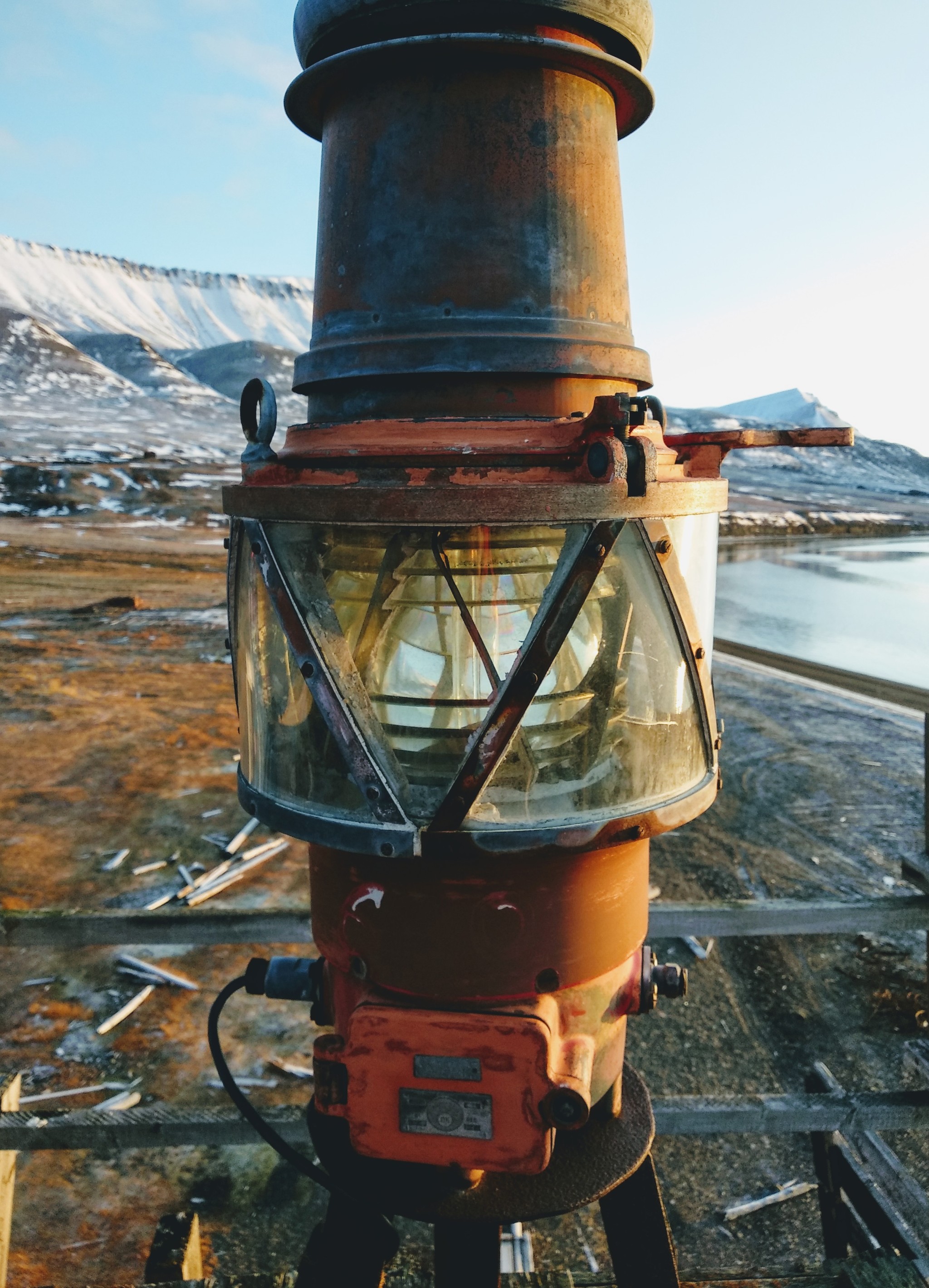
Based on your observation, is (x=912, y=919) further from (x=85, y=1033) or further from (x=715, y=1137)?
(x=85, y=1033)

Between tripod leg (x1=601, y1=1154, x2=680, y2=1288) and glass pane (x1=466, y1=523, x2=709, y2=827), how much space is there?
3.30 ft

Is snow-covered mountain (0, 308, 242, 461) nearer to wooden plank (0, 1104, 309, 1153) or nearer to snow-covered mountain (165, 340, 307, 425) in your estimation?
snow-covered mountain (165, 340, 307, 425)

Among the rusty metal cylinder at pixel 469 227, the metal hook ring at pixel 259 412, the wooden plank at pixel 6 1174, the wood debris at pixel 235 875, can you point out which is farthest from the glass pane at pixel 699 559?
the wood debris at pixel 235 875

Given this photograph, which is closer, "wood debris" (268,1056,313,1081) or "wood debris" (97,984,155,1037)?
"wood debris" (268,1056,313,1081)

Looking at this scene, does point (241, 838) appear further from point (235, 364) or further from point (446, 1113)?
point (235, 364)

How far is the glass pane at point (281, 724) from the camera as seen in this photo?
1659 mm

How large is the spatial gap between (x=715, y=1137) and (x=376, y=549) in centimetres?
337

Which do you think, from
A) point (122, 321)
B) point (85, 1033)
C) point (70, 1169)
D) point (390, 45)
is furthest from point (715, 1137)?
point (122, 321)

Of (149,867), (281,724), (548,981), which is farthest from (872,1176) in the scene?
(149,867)

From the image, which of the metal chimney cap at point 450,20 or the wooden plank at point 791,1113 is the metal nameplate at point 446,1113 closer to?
the wooden plank at point 791,1113

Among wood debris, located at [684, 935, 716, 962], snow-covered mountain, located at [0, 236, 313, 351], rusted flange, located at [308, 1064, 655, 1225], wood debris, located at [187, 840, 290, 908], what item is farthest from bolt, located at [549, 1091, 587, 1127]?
snow-covered mountain, located at [0, 236, 313, 351]

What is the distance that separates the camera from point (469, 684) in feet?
5.90

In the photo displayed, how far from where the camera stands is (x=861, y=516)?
1160 inches

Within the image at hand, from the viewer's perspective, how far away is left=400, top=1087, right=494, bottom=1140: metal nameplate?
1609 millimetres
